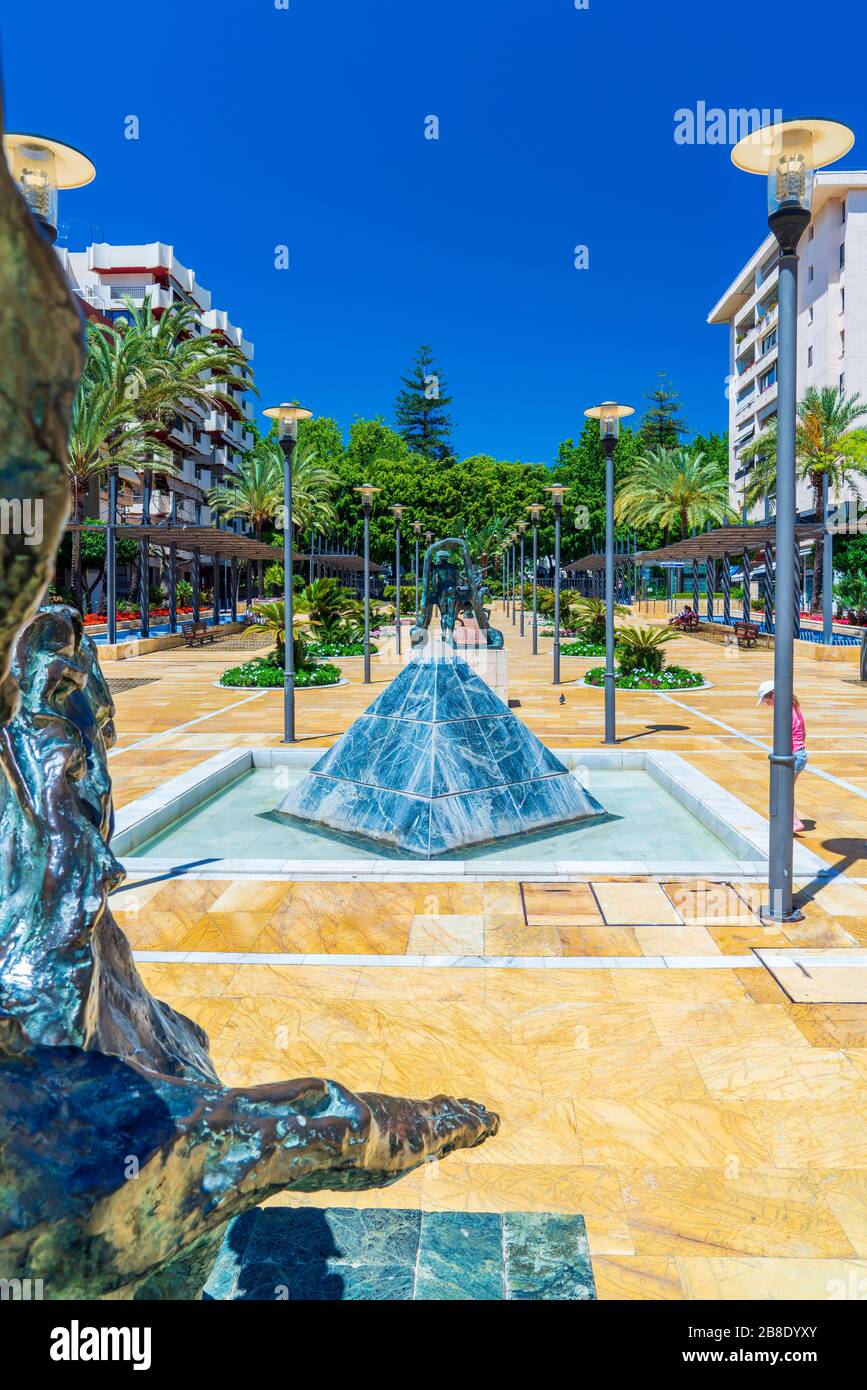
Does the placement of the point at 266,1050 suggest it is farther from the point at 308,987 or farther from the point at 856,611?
the point at 856,611

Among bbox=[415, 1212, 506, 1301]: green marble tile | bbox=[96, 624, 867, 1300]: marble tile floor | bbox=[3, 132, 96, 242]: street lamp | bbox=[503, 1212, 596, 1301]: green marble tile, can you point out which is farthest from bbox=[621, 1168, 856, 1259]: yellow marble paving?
bbox=[3, 132, 96, 242]: street lamp

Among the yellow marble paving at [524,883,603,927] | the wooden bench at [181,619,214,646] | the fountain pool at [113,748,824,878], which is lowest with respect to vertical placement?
the yellow marble paving at [524,883,603,927]

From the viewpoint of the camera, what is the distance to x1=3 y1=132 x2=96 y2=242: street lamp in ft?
13.4

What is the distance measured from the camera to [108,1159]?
1263 mm

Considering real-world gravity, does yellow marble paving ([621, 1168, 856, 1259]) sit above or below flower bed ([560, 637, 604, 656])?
below

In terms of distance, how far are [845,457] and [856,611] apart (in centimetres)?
744

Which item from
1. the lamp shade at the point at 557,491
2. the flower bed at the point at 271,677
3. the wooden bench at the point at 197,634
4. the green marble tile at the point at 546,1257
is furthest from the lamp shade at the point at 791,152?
the wooden bench at the point at 197,634

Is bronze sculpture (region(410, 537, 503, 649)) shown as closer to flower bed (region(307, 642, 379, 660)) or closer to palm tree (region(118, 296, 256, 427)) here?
flower bed (region(307, 642, 379, 660))

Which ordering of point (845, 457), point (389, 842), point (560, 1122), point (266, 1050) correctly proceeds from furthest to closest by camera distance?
point (845, 457) → point (389, 842) → point (266, 1050) → point (560, 1122)

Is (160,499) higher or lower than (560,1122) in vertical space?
higher

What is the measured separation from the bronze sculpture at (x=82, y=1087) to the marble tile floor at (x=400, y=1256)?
3.74 feet

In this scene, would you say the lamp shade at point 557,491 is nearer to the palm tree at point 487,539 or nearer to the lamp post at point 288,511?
the lamp post at point 288,511

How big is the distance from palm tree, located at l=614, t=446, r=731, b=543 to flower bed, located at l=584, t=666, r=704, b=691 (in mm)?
33177
